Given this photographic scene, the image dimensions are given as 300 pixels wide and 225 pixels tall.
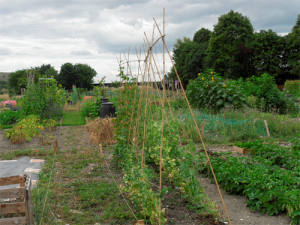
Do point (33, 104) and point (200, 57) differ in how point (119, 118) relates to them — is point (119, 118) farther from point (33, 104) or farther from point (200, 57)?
point (200, 57)

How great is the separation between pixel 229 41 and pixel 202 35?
8.34 metres

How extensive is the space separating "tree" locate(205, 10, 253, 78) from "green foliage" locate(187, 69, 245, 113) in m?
18.1

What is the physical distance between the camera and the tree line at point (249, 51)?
78.1ft

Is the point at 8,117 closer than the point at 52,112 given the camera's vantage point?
Yes

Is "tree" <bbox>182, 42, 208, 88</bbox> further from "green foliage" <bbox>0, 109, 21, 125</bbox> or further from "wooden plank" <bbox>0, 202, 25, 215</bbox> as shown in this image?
"wooden plank" <bbox>0, 202, 25, 215</bbox>

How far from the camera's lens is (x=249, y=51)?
24.3 meters

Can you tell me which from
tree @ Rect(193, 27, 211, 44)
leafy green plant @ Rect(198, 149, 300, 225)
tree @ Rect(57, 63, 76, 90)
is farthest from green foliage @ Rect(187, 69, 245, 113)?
tree @ Rect(57, 63, 76, 90)

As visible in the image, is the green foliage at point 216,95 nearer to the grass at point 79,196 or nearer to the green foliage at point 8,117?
the grass at point 79,196

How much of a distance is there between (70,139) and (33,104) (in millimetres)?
3030

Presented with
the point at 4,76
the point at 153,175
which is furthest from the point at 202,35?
the point at 4,76

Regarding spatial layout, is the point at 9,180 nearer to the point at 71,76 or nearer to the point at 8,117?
the point at 8,117

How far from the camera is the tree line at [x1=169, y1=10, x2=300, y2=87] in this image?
23.8 meters

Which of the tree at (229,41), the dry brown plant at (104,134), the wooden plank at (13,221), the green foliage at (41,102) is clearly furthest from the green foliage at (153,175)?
the tree at (229,41)

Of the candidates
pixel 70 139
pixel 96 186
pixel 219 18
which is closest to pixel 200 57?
pixel 219 18
